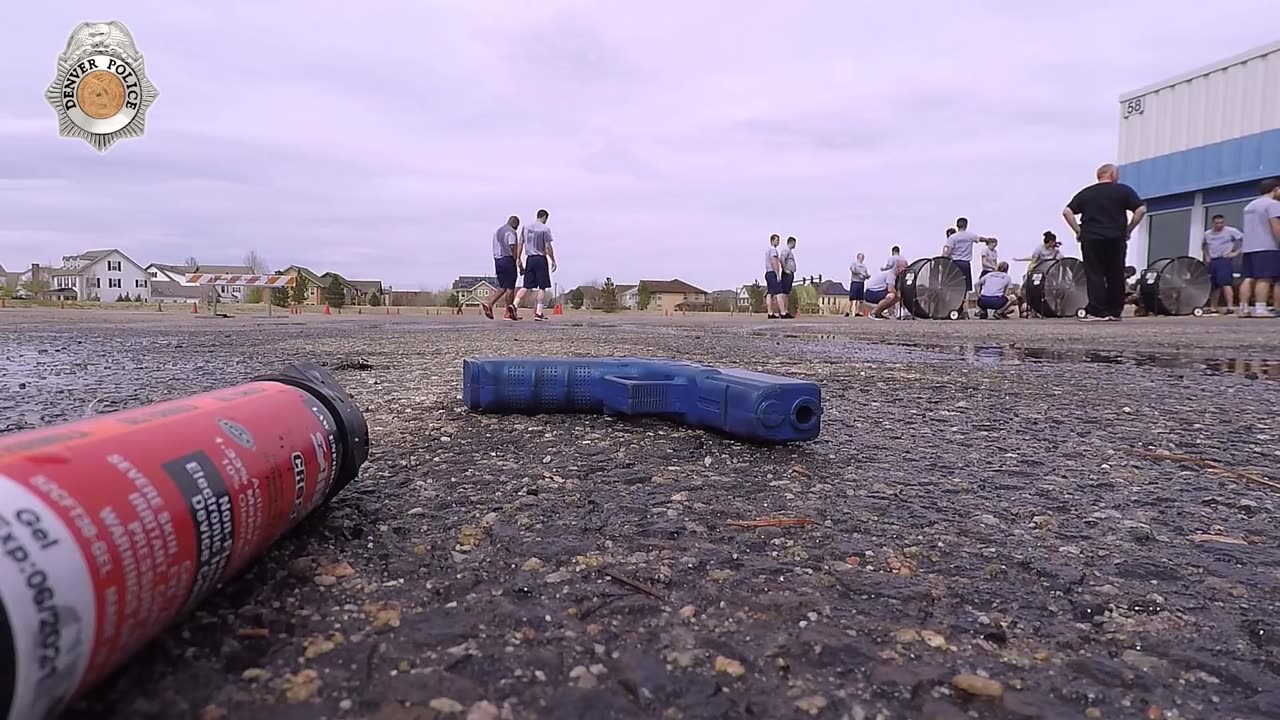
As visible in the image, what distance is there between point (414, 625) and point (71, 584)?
283 millimetres

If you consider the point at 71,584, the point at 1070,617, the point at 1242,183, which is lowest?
the point at 1070,617

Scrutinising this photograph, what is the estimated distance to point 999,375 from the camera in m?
2.95

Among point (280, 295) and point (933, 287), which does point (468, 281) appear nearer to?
point (280, 295)

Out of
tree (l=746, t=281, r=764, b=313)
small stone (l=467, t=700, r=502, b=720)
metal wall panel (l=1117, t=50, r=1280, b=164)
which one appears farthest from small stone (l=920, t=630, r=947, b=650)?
tree (l=746, t=281, r=764, b=313)

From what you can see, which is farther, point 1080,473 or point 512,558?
point 1080,473

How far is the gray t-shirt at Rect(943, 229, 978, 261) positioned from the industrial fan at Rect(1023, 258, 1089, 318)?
1110 mm

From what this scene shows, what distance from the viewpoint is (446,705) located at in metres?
0.57

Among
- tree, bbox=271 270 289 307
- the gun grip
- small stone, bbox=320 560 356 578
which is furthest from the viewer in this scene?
tree, bbox=271 270 289 307

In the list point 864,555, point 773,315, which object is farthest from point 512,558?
point 773,315

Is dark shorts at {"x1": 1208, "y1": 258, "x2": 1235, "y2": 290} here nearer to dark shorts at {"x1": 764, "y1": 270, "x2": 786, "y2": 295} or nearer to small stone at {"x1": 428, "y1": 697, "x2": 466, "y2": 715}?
dark shorts at {"x1": 764, "y1": 270, "x2": 786, "y2": 295}

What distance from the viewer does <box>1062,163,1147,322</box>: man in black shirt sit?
7.86m

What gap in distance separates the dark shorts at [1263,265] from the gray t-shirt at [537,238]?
31.0 feet

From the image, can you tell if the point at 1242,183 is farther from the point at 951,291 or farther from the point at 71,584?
the point at 71,584

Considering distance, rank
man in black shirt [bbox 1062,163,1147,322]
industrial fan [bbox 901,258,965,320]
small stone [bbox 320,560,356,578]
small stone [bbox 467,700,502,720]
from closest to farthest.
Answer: small stone [bbox 467,700,502,720] → small stone [bbox 320,560,356,578] → man in black shirt [bbox 1062,163,1147,322] → industrial fan [bbox 901,258,965,320]
